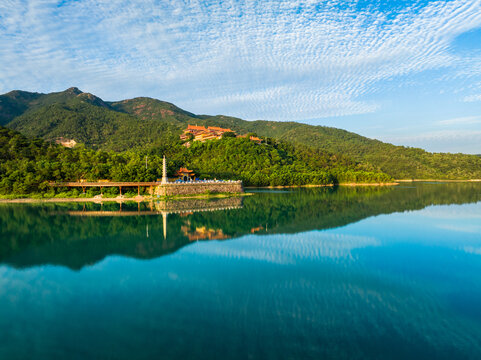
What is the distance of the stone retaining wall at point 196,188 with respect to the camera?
146 feet

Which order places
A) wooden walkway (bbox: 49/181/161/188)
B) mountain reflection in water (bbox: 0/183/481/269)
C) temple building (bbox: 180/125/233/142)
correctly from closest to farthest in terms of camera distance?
mountain reflection in water (bbox: 0/183/481/269)
wooden walkway (bbox: 49/181/161/188)
temple building (bbox: 180/125/233/142)

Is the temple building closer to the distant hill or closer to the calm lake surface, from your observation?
the distant hill

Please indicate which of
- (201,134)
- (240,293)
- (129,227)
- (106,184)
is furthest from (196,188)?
(201,134)

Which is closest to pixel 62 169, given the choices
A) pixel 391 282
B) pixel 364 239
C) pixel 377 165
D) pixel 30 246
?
pixel 30 246

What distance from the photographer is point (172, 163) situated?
58.1 metres

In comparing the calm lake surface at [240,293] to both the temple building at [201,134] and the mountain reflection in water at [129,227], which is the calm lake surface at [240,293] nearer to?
the mountain reflection in water at [129,227]

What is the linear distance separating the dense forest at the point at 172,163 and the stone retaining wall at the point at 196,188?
5.49 m

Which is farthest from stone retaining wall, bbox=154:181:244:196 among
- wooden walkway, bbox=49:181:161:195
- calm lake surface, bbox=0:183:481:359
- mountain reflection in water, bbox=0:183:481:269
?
calm lake surface, bbox=0:183:481:359

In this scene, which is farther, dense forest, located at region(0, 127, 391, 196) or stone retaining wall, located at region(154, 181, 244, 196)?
dense forest, located at region(0, 127, 391, 196)

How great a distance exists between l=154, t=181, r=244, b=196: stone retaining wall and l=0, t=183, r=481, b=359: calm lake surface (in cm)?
2112

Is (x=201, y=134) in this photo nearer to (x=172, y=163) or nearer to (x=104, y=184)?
(x=172, y=163)

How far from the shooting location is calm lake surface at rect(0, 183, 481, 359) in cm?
769

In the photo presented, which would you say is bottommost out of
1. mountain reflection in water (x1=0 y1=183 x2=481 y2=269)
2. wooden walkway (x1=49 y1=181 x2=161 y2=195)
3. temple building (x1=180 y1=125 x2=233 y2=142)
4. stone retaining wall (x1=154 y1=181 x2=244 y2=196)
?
mountain reflection in water (x1=0 y1=183 x2=481 y2=269)

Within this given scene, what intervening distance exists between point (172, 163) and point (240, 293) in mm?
49444
